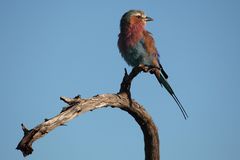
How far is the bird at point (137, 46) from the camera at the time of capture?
276 inches

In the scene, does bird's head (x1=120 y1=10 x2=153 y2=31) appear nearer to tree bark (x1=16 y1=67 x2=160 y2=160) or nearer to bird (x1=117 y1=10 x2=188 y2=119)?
bird (x1=117 y1=10 x2=188 y2=119)

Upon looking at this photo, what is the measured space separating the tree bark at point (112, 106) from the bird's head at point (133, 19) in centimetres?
200

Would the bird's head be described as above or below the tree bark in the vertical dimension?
above

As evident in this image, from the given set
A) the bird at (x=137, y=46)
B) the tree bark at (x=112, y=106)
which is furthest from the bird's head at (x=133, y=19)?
the tree bark at (x=112, y=106)

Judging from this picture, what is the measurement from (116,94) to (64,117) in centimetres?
105

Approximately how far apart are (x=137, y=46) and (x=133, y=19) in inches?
20.6

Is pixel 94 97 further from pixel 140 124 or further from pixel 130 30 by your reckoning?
pixel 130 30

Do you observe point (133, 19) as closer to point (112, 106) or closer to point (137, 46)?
point (137, 46)

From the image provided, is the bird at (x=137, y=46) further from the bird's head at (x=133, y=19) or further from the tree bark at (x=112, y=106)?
the tree bark at (x=112, y=106)

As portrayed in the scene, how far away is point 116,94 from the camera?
4957 mm

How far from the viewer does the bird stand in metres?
7.02

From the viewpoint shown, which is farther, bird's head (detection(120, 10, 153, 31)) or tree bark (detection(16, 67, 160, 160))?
bird's head (detection(120, 10, 153, 31))

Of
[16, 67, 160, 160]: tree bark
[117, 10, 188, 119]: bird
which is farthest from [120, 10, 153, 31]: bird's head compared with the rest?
[16, 67, 160, 160]: tree bark

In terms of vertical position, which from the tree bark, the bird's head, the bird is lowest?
the tree bark
